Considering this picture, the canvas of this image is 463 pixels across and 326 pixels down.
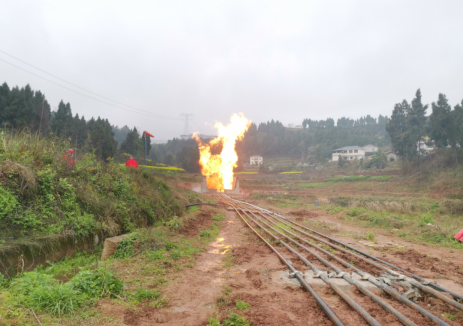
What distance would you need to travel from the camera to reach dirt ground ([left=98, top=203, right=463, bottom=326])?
4.67 meters

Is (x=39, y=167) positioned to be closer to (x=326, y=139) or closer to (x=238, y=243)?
(x=238, y=243)

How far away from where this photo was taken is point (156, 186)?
15.0 metres

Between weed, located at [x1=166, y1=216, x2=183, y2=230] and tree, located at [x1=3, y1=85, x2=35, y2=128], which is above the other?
tree, located at [x1=3, y1=85, x2=35, y2=128]

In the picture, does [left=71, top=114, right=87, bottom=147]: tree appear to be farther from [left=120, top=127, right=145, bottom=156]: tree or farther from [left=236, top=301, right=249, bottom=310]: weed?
[left=236, top=301, right=249, bottom=310]: weed

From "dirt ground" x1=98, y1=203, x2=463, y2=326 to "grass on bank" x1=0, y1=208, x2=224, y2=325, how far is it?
26cm

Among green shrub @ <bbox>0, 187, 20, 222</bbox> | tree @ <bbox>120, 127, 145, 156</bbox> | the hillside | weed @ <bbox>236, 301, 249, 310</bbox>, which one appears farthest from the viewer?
tree @ <bbox>120, 127, 145, 156</bbox>

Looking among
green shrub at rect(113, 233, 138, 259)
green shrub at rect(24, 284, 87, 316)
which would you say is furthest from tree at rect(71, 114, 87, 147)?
green shrub at rect(24, 284, 87, 316)

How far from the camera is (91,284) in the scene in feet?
16.8

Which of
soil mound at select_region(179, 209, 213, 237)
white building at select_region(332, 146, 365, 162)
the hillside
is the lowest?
soil mound at select_region(179, 209, 213, 237)

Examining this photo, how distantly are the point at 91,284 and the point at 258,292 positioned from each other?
3.26 m

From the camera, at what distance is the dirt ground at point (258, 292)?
4.67 meters

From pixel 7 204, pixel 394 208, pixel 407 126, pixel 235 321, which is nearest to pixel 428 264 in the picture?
pixel 235 321

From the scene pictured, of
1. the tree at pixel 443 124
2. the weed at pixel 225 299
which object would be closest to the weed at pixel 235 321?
the weed at pixel 225 299

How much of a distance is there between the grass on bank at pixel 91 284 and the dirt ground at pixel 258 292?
26cm
